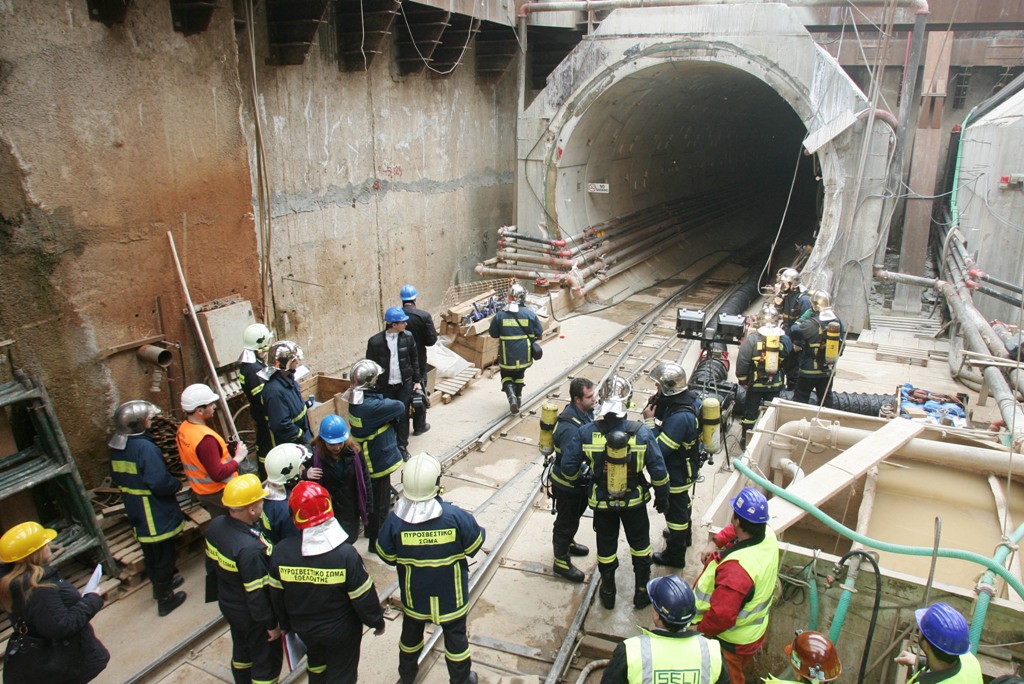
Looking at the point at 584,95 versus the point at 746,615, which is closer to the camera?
the point at 746,615

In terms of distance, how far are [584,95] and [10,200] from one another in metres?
9.93

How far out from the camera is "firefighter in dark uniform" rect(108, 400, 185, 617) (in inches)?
208

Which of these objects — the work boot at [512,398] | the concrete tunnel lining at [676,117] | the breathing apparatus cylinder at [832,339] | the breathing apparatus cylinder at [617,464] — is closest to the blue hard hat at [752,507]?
the breathing apparatus cylinder at [617,464]

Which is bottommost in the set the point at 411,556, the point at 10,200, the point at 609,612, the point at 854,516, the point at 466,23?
the point at 609,612

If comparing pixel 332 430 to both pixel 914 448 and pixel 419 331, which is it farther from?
pixel 914 448

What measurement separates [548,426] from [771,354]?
3.23m

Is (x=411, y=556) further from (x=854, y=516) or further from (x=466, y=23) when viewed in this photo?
(x=466, y=23)

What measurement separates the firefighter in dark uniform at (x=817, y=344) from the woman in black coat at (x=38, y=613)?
7.27m

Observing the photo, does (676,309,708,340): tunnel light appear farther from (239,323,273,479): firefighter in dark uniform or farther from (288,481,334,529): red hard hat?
(288,481,334,529): red hard hat

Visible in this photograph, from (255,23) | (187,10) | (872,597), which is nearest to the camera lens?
(872,597)

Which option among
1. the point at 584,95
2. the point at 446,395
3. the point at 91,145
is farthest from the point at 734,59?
the point at 91,145

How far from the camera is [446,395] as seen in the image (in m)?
9.37

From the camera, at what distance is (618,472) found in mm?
4758

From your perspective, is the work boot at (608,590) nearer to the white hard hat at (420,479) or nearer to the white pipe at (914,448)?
the white pipe at (914,448)
